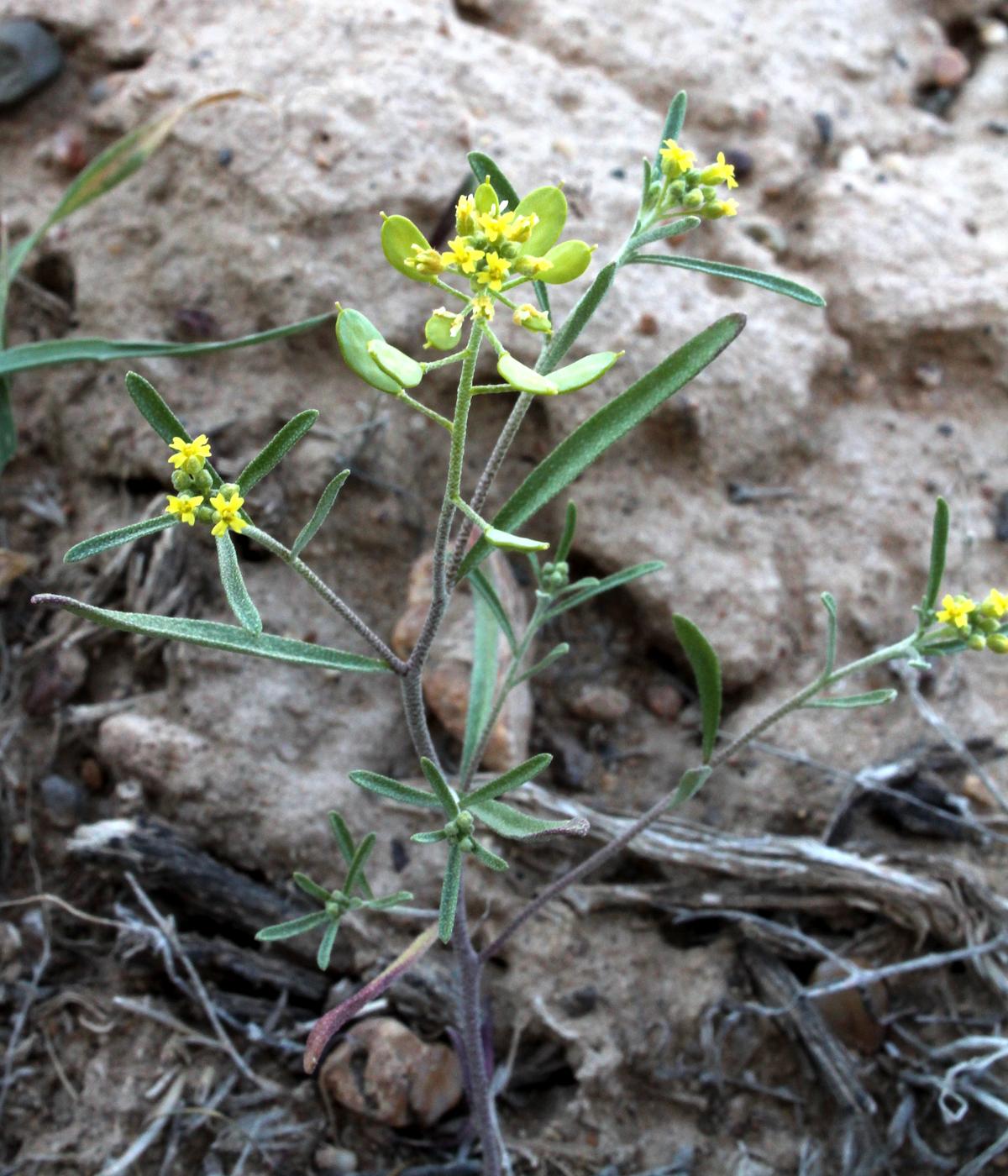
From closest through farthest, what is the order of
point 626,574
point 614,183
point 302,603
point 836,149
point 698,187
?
point 698,187 → point 626,574 → point 302,603 → point 614,183 → point 836,149

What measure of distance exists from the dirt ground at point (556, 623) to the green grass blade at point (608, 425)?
0.89m

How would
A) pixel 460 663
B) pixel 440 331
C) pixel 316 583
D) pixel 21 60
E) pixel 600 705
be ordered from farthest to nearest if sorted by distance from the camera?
1. pixel 21 60
2. pixel 600 705
3. pixel 460 663
4. pixel 316 583
5. pixel 440 331

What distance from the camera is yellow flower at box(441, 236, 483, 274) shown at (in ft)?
4.55

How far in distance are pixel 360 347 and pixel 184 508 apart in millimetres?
344

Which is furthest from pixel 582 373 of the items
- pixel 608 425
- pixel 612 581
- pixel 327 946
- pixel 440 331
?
pixel 327 946

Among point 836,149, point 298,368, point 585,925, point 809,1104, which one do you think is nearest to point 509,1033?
point 585,925

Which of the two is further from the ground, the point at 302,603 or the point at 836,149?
the point at 836,149

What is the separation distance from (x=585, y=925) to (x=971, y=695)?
1198 millimetres

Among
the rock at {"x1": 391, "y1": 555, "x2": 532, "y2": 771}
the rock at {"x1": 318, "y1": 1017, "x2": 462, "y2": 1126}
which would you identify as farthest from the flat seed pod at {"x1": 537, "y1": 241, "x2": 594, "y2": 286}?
the rock at {"x1": 318, "y1": 1017, "x2": 462, "y2": 1126}

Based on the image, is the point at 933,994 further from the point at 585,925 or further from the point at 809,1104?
the point at 585,925

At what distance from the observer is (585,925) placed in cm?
247

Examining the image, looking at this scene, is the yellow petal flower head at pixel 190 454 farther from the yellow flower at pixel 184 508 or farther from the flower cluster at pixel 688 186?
the flower cluster at pixel 688 186

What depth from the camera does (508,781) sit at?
1.72 meters

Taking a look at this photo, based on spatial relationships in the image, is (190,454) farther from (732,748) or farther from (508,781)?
(732,748)
